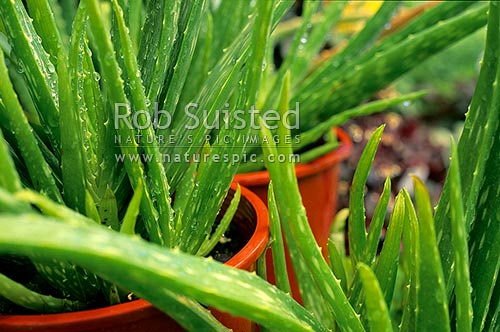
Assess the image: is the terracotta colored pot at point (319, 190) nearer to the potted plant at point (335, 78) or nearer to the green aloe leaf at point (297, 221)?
the potted plant at point (335, 78)

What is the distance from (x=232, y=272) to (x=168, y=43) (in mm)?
122

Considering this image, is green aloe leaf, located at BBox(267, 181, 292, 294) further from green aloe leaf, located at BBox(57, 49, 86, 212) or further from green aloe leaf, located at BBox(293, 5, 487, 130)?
green aloe leaf, located at BBox(293, 5, 487, 130)

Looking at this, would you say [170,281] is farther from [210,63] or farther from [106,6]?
[106,6]

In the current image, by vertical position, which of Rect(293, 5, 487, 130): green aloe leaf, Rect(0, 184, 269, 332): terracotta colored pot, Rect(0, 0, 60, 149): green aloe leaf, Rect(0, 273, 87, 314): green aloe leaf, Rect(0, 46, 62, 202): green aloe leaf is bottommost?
Rect(0, 184, 269, 332): terracotta colored pot

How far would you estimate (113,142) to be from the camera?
26 centimetres

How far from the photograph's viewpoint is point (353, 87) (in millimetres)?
441

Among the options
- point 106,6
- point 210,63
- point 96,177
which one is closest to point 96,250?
point 96,177

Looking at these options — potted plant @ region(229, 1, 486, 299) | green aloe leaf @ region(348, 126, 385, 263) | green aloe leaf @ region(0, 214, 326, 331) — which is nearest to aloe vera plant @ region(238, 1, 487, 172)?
potted plant @ region(229, 1, 486, 299)

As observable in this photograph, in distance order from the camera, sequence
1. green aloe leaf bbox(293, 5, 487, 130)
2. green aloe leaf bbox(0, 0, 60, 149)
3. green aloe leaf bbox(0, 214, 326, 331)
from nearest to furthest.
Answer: green aloe leaf bbox(0, 214, 326, 331)
green aloe leaf bbox(0, 0, 60, 149)
green aloe leaf bbox(293, 5, 487, 130)

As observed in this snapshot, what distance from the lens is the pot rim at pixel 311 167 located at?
0.42 m

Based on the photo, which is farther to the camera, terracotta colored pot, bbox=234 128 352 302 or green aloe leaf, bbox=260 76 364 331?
terracotta colored pot, bbox=234 128 352 302

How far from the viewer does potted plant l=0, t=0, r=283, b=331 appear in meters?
0.22

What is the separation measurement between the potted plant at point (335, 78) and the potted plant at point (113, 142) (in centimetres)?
13

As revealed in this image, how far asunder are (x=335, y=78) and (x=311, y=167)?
0.22 feet
